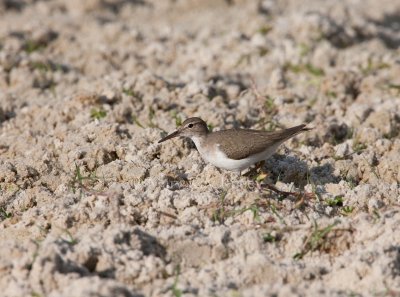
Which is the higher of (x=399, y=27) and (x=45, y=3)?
(x=45, y=3)

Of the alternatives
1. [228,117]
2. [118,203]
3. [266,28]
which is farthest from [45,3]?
[118,203]

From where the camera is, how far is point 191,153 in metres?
6.20

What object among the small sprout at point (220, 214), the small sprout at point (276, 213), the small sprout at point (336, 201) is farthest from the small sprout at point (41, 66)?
the small sprout at point (336, 201)

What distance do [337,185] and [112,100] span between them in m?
2.68

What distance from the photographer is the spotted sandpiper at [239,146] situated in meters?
5.54

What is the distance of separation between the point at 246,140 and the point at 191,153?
0.72 meters

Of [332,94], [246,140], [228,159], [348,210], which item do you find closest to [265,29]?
[332,94]

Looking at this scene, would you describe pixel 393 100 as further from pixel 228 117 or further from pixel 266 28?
pixel 266 28

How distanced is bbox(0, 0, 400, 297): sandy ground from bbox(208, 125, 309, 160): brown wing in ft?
0.79

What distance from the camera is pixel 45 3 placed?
11.0 metres

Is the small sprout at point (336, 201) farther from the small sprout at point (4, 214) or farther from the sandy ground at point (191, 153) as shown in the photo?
the small sprout at point (4, 214)

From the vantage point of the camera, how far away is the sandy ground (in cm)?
438

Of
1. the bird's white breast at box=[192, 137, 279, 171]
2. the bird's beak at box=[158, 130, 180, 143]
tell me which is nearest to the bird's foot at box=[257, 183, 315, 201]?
the bird's white breast at box=[192, 137, 279, 171]

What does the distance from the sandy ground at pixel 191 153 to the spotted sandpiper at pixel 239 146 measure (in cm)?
17
